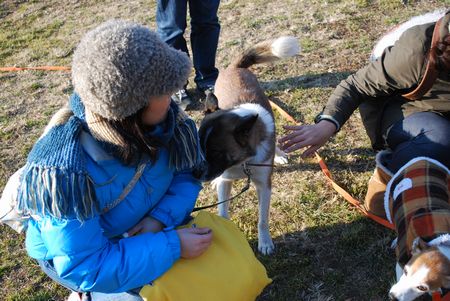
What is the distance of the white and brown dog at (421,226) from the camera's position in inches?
74.0

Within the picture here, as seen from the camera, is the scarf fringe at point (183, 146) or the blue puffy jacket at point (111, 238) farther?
the scarf fringe at point (183, 146)

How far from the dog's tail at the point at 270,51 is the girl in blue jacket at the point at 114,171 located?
63.0 inches

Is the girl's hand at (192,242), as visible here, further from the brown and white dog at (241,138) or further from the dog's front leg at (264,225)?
the dog's front leg at (264,225)

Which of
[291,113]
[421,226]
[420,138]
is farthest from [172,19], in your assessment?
[421,226]

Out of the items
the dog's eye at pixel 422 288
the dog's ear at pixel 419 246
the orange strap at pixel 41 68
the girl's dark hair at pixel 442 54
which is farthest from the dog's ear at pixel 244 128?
the orange strap at pixel 41 68

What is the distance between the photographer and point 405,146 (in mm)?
2494

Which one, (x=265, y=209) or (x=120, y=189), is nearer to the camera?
(x=120, y=189)

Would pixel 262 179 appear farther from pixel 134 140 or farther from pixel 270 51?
pixel 134 140

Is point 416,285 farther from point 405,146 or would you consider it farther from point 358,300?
point 405,146

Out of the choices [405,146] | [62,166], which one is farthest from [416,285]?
[62,166]

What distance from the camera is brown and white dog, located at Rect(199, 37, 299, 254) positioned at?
2678 mm

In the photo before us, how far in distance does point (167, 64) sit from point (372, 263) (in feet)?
5.94

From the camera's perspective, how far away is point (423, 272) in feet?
6.24

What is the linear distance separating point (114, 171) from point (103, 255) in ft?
1.13
